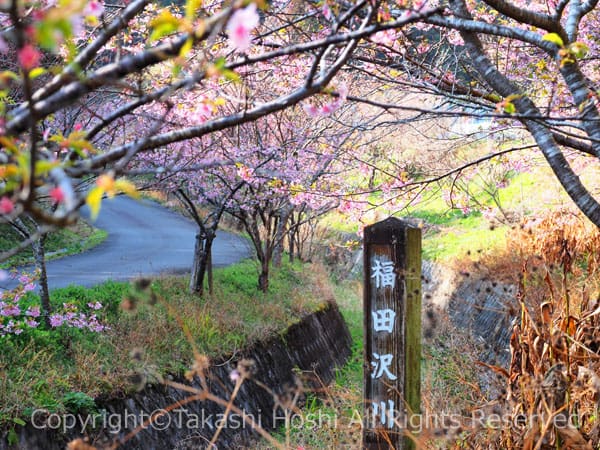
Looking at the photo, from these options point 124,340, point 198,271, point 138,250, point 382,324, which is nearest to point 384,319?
point 382,324

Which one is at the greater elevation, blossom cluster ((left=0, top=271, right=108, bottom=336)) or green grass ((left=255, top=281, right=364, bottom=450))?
blossom cluster ((left=0, top=271, right=108, bottom=336))

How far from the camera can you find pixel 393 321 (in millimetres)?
3885

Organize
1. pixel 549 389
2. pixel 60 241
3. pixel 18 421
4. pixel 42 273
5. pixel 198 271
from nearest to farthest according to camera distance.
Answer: pixel 549 389, pixel 18 421, pixel 42 273, pixel 198 271, pixel 60 241

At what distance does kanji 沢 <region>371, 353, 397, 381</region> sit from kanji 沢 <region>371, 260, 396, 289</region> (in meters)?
0.51

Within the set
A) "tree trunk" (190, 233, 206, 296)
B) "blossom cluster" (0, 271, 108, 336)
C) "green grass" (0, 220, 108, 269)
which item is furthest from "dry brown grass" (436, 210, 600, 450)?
"green grass" (0, 220, 108, 269)

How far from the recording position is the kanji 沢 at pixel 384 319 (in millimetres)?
3889

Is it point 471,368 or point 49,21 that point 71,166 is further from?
point 471,368

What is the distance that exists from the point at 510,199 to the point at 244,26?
1775 centimetres

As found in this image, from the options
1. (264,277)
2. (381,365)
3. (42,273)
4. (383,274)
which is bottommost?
(381,365)

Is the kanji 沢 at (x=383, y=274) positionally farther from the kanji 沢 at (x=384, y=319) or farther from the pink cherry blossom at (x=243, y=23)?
the pink cherry blossom at (x=243, y=23)

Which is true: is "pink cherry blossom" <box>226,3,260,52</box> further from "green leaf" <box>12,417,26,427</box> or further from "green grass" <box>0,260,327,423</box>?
"green leaf" <box>12,417,26,427</box>

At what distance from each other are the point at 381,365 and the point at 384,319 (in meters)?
0.33

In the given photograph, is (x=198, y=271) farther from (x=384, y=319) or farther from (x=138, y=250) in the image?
(x=138, y=250)

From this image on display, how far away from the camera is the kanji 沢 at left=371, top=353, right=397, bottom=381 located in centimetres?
387
